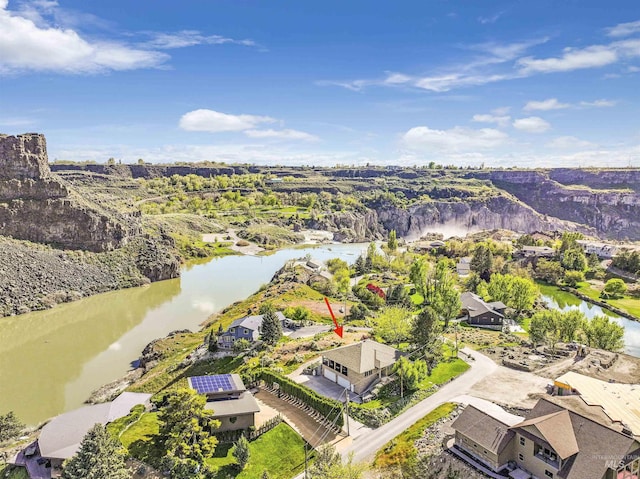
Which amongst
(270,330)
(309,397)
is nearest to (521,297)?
(270,330)

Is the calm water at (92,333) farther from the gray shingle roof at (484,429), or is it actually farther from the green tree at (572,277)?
the green tree at (572,277)

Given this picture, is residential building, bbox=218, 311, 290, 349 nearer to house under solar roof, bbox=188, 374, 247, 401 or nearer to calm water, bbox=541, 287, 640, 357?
house under solar roof, bbox=188, 374, 247, 401

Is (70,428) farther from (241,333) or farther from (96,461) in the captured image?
(241,333)

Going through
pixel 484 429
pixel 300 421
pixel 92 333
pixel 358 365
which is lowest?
pixel 92 333

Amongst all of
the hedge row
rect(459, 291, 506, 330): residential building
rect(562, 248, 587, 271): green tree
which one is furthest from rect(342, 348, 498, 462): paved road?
rect(562, 248, 587, 271): green tree

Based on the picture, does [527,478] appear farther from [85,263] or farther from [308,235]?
[308,235]
